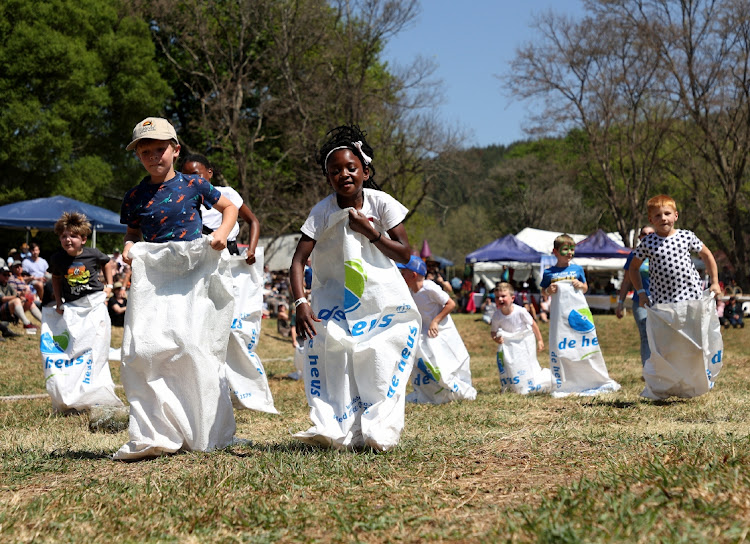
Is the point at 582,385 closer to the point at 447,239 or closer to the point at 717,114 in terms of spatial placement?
the point at 717,114

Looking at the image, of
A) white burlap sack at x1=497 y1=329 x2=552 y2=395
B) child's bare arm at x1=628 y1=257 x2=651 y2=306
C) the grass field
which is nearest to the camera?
the grass field

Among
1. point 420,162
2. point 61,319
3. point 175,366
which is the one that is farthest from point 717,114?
point 175,366

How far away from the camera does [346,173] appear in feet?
16.8

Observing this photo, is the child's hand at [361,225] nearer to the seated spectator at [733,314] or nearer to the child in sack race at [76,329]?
the child in sack race at [76,329]

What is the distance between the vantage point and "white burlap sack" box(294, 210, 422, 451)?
486 cm

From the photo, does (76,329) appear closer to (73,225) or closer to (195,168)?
(73,225)

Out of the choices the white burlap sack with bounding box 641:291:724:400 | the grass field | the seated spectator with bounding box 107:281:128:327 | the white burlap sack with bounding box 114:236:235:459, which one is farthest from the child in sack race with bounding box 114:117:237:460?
the seated spectator with bounding box 107:281:128:327

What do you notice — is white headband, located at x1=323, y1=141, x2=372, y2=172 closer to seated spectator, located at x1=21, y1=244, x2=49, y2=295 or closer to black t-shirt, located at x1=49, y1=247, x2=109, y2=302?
black t-shirt, located at x1=49, y1=247, x2=109, y2=302

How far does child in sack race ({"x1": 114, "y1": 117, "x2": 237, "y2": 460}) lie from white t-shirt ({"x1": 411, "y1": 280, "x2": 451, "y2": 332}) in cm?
404

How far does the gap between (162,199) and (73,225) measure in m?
2.98

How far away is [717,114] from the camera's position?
82.7 ft

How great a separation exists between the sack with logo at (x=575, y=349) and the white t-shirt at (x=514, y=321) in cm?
96

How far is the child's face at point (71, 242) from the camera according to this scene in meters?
7.75

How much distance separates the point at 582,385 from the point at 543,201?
52295 mm
